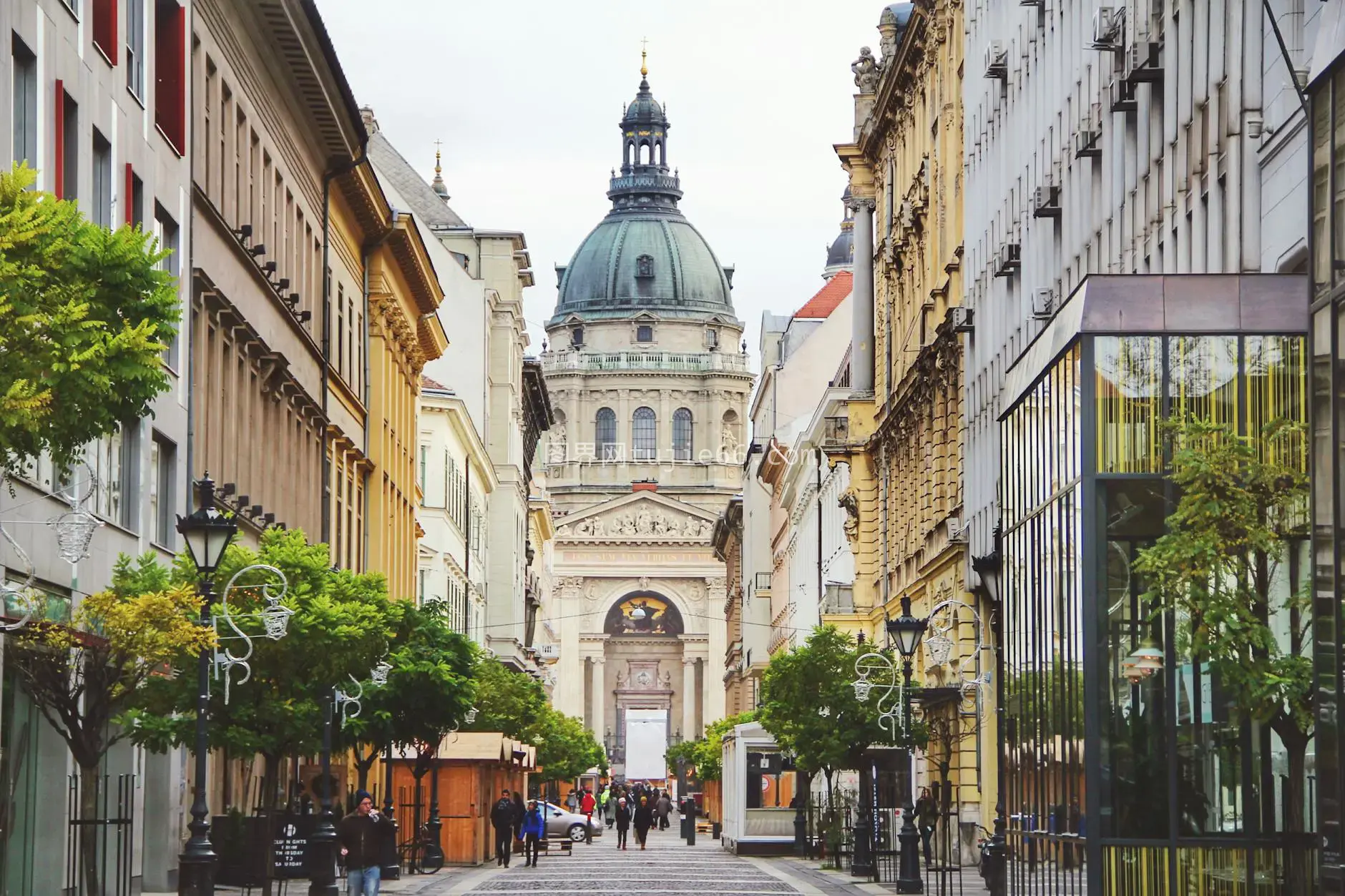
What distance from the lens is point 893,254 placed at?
201ft

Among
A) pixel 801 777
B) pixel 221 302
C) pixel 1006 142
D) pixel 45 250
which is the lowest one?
pixel 801 777

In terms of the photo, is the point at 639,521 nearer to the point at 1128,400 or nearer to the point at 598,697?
the point at 598,697

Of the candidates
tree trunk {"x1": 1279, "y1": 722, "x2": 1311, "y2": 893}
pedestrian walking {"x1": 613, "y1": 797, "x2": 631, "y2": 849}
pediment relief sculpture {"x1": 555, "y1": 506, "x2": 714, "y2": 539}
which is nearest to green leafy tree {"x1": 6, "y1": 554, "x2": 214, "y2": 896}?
tree trunk {"x1": 1279, "y1": 722, "x2": 1311, "y2": 893}

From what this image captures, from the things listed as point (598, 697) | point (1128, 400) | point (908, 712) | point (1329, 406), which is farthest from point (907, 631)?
point (598, 697)

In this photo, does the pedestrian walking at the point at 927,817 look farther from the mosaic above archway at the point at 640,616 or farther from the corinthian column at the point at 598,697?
the mosaic above archway at the point at 640,616

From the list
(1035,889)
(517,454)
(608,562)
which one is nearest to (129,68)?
(1035,889)

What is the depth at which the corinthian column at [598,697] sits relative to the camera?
193875 millimetres

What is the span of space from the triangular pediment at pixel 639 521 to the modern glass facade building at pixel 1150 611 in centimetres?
17001

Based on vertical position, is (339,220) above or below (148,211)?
above

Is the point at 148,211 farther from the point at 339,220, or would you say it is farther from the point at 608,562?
the point at 608,562

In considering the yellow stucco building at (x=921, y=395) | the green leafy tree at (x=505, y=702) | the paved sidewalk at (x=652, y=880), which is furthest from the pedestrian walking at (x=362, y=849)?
the green leafy tree at (x=505, y=702)

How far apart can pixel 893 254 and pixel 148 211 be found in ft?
109

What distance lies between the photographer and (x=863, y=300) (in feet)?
220

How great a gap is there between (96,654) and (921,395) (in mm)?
35721
